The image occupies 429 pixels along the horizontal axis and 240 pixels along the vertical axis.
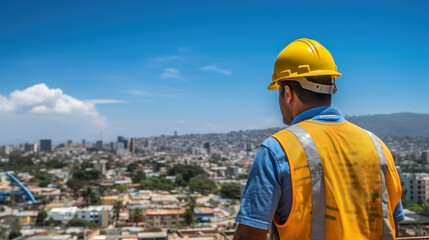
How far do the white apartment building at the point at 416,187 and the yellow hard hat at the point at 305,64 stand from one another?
3035cm

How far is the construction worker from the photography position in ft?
2.86

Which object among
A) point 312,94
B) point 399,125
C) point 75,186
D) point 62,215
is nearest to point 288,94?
point 312,94

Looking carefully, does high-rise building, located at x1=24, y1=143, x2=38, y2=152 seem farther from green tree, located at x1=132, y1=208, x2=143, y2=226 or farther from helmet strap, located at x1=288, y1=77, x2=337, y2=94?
helmet strap, located at x1=288, y1=77, x2=337, y2=94

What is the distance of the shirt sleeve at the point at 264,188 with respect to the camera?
2.82 feet

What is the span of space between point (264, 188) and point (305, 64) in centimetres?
31

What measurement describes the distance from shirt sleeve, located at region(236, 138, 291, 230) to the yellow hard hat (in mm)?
183

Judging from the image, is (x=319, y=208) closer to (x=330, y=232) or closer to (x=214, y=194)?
(x=330, y=232)

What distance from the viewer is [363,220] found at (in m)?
0.93

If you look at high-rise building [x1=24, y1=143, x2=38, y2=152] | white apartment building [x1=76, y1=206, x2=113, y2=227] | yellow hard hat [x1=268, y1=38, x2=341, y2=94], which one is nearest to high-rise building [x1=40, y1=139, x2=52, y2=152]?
high-rise building [x1=24, y1=143, x2=38, y2=152]

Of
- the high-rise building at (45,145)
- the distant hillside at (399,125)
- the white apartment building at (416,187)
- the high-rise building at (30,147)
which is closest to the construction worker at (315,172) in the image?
the white apartment building at (416,187)

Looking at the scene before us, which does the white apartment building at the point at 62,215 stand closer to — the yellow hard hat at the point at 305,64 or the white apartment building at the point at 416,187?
the white apartment building at the point at 416,187

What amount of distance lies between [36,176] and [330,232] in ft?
145

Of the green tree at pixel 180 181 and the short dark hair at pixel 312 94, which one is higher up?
the short dark hair at pixel 312 94

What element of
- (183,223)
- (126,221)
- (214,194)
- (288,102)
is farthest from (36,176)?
(288,102)
